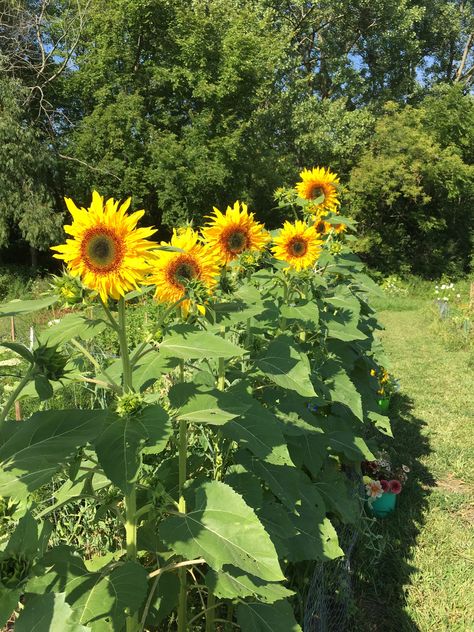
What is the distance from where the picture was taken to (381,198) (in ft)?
59.4

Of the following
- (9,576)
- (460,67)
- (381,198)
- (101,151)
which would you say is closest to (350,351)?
(9,576)

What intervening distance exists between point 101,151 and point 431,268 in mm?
11178

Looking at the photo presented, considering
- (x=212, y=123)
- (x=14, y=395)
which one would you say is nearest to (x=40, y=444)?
(x=14, y=395)

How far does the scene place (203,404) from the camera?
139 centimetres

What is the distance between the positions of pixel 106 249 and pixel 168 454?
4.03ft

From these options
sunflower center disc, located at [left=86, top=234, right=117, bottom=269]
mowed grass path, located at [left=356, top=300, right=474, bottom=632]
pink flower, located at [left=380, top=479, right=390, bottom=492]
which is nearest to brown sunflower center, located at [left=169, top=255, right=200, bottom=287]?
sunflower center disc, located at [left=86, top=234, right=117, bottom=269]

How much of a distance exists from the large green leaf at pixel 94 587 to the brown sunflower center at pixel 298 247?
1.81m

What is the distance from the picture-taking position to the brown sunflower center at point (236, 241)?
2217 mm

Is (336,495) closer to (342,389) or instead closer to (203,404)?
(342,389)

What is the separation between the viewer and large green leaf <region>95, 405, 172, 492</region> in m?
1.09

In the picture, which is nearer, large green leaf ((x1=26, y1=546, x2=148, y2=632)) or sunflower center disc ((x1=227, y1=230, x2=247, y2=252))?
large green leaf ((x1=26, y1=546, x2=148, y2=632))

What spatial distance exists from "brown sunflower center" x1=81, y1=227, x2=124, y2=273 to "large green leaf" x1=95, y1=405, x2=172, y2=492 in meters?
0.33

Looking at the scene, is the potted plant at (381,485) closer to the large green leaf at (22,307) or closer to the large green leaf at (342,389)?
the large green leaf at (342,389)

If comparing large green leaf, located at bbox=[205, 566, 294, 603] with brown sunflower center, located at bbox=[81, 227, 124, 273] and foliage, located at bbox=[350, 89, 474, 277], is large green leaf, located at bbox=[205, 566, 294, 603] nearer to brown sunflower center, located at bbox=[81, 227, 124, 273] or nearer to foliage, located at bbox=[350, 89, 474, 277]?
brown sunflower center, located at bbox=[81, 227, 124, 273]
